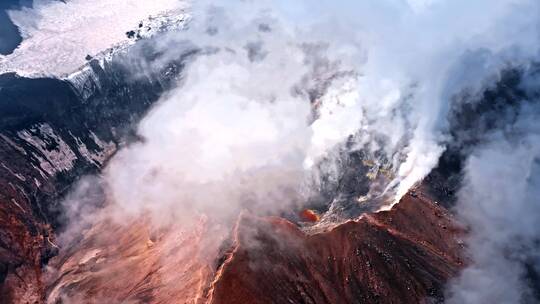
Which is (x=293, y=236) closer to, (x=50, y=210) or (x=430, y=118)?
(x=430, y=118)

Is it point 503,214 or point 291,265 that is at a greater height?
point 291,265

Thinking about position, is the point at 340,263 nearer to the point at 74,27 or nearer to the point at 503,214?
the point at 503,214

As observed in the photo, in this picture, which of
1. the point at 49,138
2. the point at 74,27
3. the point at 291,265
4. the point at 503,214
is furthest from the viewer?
the point at 74,27

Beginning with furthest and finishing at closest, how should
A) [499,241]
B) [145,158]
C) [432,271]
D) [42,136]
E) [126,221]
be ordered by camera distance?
[145,158] → [42,136] → [126,221] → [499,241] → [432,271]

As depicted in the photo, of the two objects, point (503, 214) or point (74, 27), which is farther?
point (74, 27)

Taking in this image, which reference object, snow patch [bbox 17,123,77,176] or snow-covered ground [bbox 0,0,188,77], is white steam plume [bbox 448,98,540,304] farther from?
snow-covered ground [bbox 0,0,188,77]

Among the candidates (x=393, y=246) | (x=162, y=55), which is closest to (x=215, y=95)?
(x=162, y=55)

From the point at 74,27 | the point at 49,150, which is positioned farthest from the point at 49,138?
the point at 74,27
